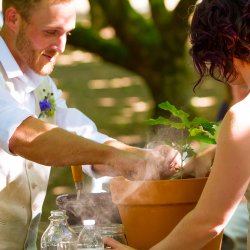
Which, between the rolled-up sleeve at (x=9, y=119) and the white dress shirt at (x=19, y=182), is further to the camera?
the white dress shirt at (x=19, y=182)

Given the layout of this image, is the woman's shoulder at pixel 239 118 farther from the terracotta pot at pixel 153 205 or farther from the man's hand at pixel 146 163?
the man's hand at pixel 146 163

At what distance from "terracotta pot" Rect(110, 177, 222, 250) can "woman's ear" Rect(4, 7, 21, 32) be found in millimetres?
969

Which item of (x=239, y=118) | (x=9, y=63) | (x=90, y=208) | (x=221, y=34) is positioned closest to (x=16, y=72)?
(x=9, y=63)

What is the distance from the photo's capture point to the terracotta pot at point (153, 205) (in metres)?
2.74

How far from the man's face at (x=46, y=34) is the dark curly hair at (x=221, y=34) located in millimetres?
807

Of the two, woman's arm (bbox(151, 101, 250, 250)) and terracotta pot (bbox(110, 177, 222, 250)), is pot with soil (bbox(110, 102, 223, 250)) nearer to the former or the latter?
terracotta pot (bbox(110, 177, 222, 250))

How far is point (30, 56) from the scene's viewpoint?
345 cm

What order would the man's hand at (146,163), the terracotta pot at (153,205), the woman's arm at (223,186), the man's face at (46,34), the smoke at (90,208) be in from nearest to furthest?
1. the woman's arm at (223,186)
2. the terracotta pot at (153,205)
3. the man's hand at (146,163)
4. the smoke at (90,208)
5. the man's face at (46,34)

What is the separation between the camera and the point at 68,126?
3676 millimetres

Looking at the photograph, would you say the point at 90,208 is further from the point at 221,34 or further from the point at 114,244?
the point at 221,34

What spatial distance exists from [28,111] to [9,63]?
33cm

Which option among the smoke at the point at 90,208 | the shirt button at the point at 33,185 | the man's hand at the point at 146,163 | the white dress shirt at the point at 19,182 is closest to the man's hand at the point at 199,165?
the man's hand at the point at 146,163

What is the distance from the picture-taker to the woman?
8.28ft

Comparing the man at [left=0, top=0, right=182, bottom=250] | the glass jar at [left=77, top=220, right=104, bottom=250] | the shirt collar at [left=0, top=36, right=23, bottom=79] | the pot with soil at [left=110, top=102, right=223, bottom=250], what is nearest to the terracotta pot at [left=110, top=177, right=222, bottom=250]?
the pot with soil at [left=110, top=102, right=223, bottom=250]
